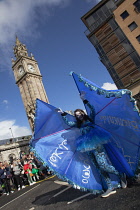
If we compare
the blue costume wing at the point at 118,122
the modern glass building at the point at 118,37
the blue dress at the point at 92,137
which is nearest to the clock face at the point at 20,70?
the modern glass building at the point at 118,37

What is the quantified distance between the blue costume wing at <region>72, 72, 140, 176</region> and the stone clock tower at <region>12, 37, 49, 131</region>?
125 ft

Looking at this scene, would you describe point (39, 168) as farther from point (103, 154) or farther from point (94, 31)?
point (94, 31)

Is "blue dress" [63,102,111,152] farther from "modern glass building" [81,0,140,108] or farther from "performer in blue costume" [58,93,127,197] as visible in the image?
"modern glass building" [81,0,140,108]

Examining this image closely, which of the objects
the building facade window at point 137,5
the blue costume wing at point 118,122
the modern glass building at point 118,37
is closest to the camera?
the blue costume wing at point 118,122

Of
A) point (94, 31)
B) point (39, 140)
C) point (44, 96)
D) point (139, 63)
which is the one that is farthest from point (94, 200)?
point (44, 96)

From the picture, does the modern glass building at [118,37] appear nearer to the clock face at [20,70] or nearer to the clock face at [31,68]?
the clock face at [31,68]

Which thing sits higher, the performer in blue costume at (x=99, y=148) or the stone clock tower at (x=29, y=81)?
the stone clock tower at (x=29, y=81)

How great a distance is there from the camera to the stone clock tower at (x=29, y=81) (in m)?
42.5

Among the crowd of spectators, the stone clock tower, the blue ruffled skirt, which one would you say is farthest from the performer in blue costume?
the stone clock tower

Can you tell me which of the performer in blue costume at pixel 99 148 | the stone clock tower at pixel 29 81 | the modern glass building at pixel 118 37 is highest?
the stone clock tower at pixel 29 81

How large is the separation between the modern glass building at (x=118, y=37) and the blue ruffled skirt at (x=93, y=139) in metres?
17.9

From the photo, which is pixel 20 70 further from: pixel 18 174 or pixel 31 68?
pixel 18 174

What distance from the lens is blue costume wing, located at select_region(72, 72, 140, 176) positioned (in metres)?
3.71

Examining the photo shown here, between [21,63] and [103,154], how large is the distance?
46.3 metres
